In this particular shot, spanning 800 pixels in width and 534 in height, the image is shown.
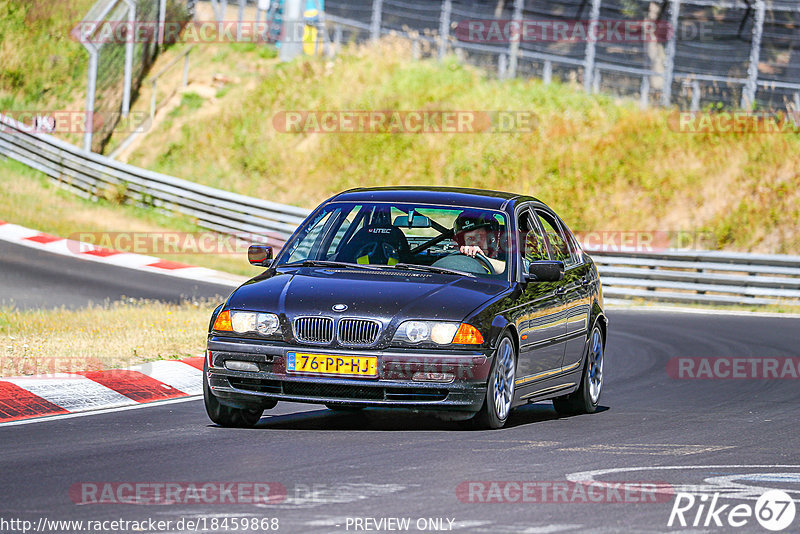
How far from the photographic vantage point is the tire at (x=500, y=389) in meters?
8.64

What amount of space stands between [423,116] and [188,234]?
27.0 feet

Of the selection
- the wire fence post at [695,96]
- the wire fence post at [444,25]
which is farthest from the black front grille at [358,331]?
the wire fence post at [444,25]

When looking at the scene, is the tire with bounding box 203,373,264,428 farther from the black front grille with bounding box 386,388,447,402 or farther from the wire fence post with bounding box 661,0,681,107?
the wire fence post with bounding box 661,0,681,107

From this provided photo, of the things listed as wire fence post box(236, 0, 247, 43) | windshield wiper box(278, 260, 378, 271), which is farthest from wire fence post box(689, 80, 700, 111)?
windshield wiper box(278, 260, 378, 271)

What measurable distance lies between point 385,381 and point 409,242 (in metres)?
1.66

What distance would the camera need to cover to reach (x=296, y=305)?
853 cm

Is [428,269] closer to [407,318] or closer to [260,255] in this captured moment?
[407,318]

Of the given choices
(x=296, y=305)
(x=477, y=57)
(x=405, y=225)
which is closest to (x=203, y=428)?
(x=296, y=305)

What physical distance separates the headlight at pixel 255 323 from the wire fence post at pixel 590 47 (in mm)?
22978

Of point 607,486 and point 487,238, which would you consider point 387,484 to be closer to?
point 607,486

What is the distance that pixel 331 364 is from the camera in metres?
8.38

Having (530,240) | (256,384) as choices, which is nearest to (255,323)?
(256,384)

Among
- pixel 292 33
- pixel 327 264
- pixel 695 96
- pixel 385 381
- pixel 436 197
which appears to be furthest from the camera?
pixel 292 33

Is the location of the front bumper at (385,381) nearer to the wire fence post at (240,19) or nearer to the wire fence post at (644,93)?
the wire fence post at (644,93)
